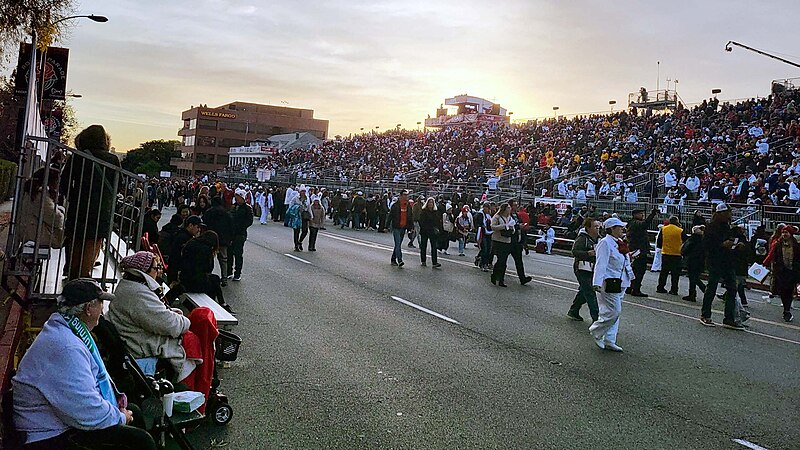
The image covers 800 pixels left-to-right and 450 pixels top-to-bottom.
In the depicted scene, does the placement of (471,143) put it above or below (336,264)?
above

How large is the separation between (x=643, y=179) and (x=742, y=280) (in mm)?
17709

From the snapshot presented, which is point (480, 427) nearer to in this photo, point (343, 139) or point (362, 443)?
point (362, 443)

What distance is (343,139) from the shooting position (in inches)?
2904

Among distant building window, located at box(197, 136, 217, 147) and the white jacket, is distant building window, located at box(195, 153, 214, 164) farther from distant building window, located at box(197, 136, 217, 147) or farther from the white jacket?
the white jacket

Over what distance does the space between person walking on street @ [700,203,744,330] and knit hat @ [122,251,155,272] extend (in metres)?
8.52

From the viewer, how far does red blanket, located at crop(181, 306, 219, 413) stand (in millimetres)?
5484

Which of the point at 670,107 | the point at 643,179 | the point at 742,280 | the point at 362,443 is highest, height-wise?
the point at 670,107

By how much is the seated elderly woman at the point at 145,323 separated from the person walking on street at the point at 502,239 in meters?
9.44

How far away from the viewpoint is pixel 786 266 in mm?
12578

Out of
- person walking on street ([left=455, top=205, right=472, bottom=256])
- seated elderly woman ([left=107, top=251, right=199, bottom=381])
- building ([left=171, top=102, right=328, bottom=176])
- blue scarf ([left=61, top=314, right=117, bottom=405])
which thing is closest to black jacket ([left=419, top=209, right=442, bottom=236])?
person walking on street ([left=455, top=205, right=472, bottom=256])

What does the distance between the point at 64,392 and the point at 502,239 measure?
11409mm

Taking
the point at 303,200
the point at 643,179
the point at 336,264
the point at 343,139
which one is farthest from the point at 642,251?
the point at 343,139

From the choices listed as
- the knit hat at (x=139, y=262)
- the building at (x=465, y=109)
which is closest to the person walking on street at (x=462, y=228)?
the knit hat at (x=139, y=262)

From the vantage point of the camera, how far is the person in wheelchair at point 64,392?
3.63m
